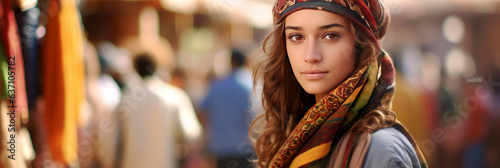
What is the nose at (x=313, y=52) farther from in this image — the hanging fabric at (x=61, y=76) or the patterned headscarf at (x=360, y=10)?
the hanging fabric at (x=61, y=76)

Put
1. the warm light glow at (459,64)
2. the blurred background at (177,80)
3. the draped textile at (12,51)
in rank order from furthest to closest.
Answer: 1. the warm light glow at (459,64)
2. the blurred background at (177,80)
3. the draped textile at (12,51)

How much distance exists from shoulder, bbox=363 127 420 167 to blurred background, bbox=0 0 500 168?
0.68 metres

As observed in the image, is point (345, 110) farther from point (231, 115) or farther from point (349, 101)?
point (231, 115)

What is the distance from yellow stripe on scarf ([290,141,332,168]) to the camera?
135 cm

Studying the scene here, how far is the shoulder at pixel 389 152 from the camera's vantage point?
1.23 metres

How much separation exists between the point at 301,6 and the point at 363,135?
0.39m

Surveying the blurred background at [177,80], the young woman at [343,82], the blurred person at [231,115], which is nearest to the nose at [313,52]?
the young woman at [343,82]

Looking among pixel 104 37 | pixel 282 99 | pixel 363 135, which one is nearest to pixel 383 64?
pixel 363 135

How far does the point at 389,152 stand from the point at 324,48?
0.33m


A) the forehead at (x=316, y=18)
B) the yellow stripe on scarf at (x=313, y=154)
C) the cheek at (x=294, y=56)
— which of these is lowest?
the yellow stripe on scarf at (x=313, y=154)

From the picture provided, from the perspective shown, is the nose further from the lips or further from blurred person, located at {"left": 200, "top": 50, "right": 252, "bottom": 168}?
blurred person, located at {"left": 200, "top": 50, "right": 252, "bottom": 168}

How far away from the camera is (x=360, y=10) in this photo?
134cm

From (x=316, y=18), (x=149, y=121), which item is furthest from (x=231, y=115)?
(x=316, y=18)

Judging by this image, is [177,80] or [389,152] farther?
[177,80]
